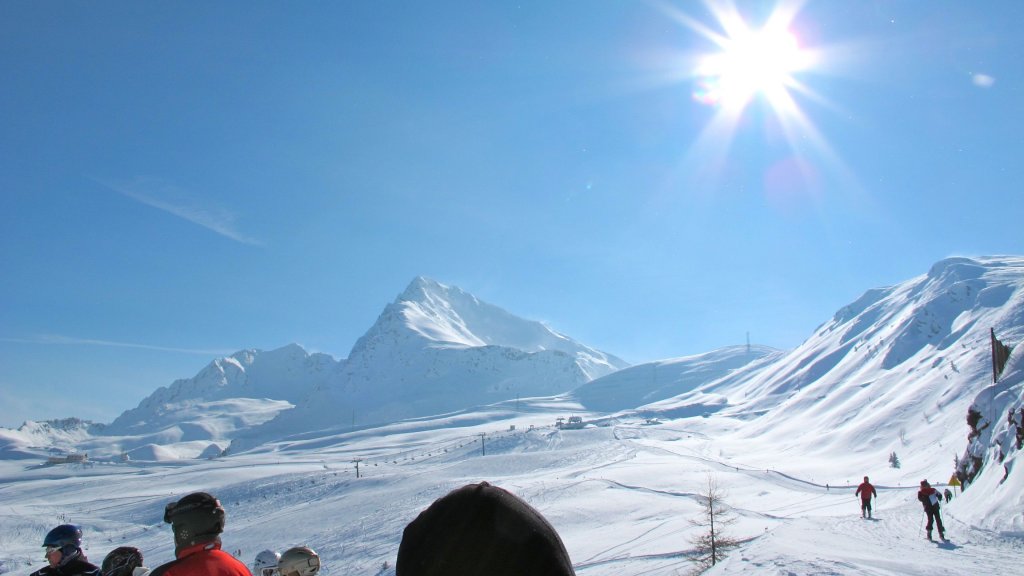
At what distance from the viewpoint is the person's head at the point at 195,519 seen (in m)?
3.66

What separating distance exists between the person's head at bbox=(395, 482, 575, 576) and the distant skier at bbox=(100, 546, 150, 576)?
403 centimetres

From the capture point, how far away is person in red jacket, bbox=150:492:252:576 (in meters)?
3.51

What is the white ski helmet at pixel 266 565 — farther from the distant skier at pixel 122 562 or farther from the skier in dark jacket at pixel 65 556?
the skier in dark jacket at pixel 65 556

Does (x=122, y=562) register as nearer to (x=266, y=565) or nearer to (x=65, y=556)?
(x=65, y=556)

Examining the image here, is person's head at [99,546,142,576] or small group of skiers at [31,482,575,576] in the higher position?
Answer: small group of skiers at [31,482,575,576]

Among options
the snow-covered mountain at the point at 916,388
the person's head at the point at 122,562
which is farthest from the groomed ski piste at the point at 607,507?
the person's head at the point at 122,562

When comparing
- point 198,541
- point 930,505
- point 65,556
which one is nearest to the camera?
point 198,541

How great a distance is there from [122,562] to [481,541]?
15.1ft

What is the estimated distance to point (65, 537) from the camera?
5.13 metres

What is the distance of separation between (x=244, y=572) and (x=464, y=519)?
250 centimetres

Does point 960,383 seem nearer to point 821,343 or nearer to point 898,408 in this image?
point 898,408

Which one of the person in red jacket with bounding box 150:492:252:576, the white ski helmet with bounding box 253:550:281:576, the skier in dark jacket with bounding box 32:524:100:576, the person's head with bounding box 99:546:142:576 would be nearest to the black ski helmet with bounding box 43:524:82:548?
the skier in dark jacket with bounding box 32:524:100:576

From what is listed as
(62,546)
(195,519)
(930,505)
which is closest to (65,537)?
(62,546)

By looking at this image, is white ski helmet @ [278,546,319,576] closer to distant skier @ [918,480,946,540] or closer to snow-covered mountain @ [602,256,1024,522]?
distant skier @ [918,480,946,540]
